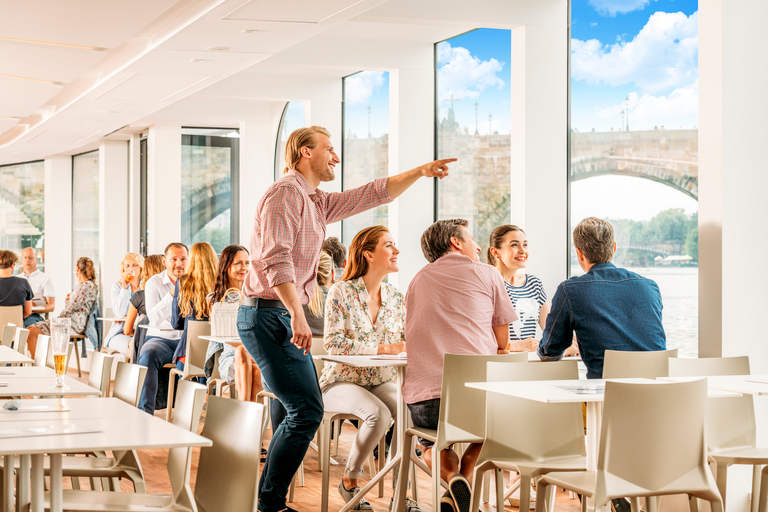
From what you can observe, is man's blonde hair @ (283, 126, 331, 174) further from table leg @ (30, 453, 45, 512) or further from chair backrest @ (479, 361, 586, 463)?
table leg @ (30, 453, 45, 512)

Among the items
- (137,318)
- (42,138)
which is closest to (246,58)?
(137,318)

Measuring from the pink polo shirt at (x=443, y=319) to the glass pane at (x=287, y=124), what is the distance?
650cm

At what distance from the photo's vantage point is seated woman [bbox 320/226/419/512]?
4.18 m

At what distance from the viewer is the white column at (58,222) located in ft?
43.8

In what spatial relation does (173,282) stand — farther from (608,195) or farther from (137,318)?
(608,195)

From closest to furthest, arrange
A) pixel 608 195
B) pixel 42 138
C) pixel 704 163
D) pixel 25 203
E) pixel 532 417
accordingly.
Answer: pixel 532 417, pixel 704 163, pixel 608 195, pixel 42 138, pixel 25 203

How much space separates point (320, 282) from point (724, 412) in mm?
2895

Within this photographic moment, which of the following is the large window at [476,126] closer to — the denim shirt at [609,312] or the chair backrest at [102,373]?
the denim shirt at [609,312]

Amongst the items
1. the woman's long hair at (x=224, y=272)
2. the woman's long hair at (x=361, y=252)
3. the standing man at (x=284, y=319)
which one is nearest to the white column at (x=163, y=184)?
the woman's long hair at (x=224, y=272)

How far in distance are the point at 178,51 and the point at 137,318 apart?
284 centimetres

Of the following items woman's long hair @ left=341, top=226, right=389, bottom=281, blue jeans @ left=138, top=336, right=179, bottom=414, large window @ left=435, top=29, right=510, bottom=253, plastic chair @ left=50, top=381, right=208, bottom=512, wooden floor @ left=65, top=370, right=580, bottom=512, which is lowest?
wooden floor @ left=65, top=370, right=580, bottom=512

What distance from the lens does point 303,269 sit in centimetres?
349

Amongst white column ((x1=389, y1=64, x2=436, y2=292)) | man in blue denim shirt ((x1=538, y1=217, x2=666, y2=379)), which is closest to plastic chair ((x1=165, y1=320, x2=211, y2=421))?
white column ((x1=389, y1=64, x2=436, y2=292))

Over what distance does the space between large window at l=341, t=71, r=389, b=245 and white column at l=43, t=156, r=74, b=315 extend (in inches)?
235
